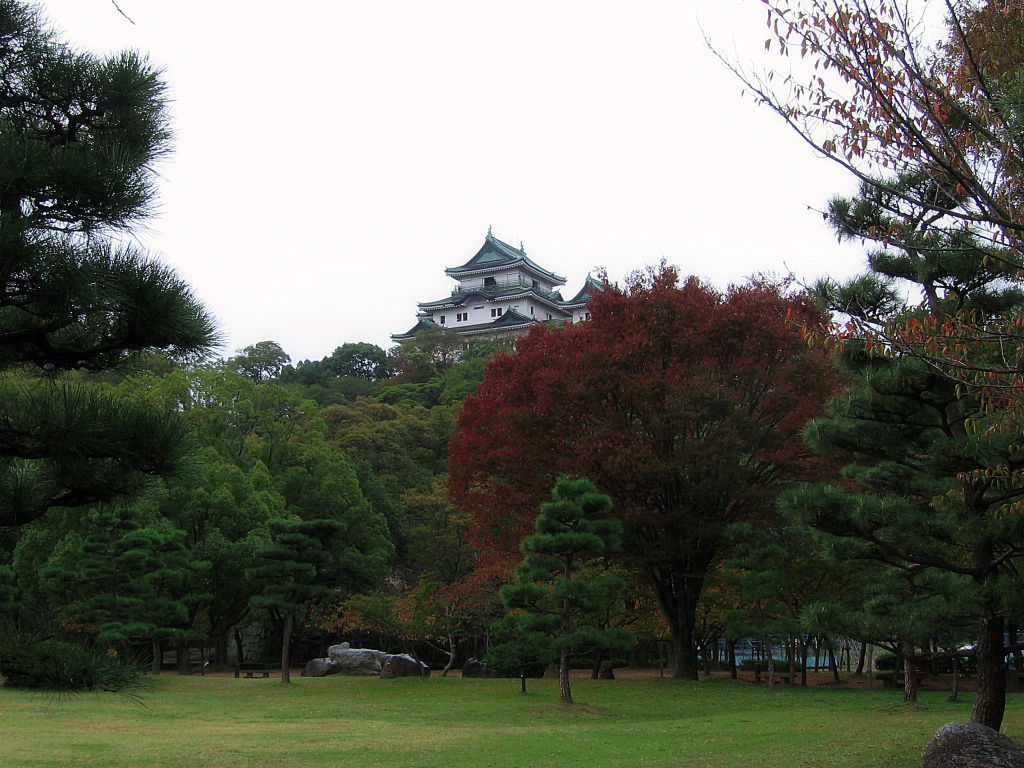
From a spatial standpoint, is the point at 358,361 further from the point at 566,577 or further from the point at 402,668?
the point at 566,577

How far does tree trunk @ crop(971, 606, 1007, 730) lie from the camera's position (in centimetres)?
737

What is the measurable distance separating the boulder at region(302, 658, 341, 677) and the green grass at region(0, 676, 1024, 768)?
4.67 meters

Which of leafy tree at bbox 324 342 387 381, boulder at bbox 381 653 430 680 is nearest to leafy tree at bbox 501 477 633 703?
boulder at bbox 381 653 430 680

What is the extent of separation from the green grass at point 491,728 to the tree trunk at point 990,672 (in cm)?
63

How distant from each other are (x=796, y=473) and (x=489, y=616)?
25.4 feet

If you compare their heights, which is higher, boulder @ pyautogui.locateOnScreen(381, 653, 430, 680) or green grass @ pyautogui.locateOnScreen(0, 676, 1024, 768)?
green grass @ pyautogui.locateOnScreen(0, 676, 1024, 768)

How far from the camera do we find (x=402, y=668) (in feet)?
63.2

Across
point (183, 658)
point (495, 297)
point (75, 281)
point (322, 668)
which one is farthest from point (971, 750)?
point (495, 297)

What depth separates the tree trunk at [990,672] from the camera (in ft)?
24.2

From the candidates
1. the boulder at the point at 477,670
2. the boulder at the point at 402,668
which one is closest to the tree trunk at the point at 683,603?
the boulder at the point at 477,670

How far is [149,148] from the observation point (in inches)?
171

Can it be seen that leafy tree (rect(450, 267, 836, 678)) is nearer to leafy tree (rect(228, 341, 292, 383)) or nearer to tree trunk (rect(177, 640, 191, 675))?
tree trunk (rect(177, 640, 191, 675))

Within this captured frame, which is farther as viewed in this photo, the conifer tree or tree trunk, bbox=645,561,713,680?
tree trunk, bbox=645,561,713,680

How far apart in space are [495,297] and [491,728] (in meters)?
42.4
